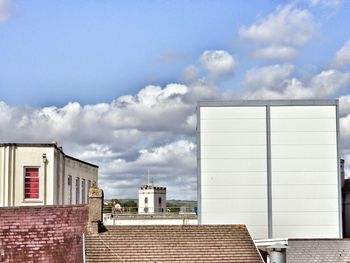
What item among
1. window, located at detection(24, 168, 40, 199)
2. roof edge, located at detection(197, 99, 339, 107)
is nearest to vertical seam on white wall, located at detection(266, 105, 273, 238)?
roof edge, located at detection(197, 99, 339, 107)

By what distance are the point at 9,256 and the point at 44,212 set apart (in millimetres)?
2739

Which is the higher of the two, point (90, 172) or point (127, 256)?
point (90, 172)

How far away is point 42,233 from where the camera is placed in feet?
103

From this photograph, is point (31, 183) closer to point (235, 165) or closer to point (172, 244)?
point (172, 244)

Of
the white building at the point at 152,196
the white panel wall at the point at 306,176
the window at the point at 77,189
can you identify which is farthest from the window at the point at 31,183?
the white building at the point at 152,196

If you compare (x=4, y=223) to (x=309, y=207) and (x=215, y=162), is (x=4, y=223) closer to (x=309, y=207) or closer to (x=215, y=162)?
(x=215, y=162)

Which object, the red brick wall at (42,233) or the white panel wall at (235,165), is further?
the white panel wall at (235,165)

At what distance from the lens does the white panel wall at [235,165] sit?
1323 inches

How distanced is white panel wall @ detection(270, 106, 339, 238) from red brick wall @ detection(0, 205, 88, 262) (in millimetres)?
9862

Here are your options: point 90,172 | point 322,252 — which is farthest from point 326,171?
point 90,172

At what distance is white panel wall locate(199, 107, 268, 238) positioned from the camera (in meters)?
33.6

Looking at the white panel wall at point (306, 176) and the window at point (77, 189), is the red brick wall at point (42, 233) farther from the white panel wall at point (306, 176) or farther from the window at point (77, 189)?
the window at point (77, 189)

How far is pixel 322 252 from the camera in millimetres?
33156

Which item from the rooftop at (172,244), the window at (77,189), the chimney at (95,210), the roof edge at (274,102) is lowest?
the rooftop at (172,244)
